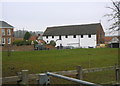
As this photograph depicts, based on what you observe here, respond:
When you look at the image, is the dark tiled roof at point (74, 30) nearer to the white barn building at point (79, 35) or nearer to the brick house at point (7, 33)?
the white barn building at point (79, 35)

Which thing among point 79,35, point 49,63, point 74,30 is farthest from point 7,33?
point 49,63

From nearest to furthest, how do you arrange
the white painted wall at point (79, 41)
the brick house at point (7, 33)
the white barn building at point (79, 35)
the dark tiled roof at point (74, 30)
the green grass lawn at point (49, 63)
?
the green grass lawn at point (49, 63) < the brick house at point (7, 33) < the white painted wall at point (79, 41) < the white barn building at point (79, 35) < the dark tiled roof at point (74, 30)

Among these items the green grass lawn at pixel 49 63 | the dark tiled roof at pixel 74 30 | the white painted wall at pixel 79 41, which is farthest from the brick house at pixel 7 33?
the green grass lawn at pixel 49 63

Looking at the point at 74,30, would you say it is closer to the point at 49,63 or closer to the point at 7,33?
the point at 7,33

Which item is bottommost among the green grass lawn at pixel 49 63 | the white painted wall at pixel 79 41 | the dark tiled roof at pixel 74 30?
the green grass lawn at pixel 49 63

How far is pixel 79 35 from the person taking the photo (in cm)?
6712

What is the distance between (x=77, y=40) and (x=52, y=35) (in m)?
9.96

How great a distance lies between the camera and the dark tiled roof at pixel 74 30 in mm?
66550

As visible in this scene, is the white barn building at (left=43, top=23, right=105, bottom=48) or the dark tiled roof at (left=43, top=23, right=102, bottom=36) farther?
the dark tiled roof at (left=43, top=23, right=102, bottom=36)

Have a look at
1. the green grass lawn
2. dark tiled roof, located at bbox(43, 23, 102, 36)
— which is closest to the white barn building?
dark tiled roof, located at bbox(43, 23, 102, 36)

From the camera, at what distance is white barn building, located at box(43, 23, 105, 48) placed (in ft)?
214

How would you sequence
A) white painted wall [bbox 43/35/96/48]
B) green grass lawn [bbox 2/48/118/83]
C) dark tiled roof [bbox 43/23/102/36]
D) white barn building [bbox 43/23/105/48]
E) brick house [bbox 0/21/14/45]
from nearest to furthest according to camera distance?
green grass lawn [bbox 2/48/118/83]
brick house [bbox 0/21/14/45]
white painted wall [bbox 43/35/96/48]
white barn building [bbox 43/23/105/48]
dark tiled roof [bbox 43/23/102/36]

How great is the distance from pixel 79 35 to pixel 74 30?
125 inches

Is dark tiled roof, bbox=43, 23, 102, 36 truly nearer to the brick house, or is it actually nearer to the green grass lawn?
the brick house
